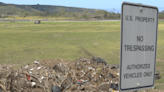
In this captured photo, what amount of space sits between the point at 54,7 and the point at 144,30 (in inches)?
7716

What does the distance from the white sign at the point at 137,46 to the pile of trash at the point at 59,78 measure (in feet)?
9.81

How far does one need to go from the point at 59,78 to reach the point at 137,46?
351 centimetres

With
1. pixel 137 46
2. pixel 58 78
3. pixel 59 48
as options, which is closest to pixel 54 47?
pixel 59 48

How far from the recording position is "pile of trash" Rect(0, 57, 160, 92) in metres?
4.67

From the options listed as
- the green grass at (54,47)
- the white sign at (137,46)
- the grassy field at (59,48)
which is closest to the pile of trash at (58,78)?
the grassy field at (59,48)

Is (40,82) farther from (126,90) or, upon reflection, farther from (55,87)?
(126,90)

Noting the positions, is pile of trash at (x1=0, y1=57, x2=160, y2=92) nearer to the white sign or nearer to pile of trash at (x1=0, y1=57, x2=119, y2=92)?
pile of trash at (x1=0, y1=57, x2=119, y2=92)

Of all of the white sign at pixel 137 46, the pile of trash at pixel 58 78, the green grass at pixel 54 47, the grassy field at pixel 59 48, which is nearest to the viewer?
the white sign at pixel 137 46

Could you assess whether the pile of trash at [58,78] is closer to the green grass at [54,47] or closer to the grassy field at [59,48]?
the grassy field at [59,48]

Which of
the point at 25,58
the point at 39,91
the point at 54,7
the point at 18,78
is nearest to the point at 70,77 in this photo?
the point at 39,91

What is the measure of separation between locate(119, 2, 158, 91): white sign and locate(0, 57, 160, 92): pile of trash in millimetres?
2991

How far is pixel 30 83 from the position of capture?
15.7ft

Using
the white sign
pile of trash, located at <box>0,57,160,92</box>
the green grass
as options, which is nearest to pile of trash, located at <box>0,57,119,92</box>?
pile of trash, located at <box>0,57,160,92</box>

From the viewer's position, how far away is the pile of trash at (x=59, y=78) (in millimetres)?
4672
